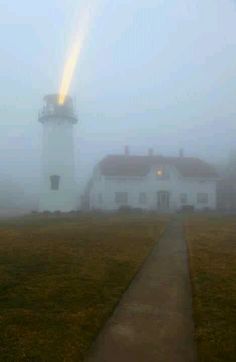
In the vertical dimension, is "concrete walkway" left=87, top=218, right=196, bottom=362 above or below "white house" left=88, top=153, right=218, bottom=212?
below

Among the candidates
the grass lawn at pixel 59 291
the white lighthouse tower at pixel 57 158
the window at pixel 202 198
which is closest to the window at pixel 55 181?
the white lighthouse tower at pixel 57 158

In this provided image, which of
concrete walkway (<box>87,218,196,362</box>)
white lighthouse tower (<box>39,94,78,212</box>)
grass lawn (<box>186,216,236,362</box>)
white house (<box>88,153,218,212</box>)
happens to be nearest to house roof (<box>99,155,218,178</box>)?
white house (<box>88,153,218,212</box>)

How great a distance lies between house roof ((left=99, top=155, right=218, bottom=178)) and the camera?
4928 cm

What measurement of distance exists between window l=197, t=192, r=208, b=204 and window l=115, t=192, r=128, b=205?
26.9 ft

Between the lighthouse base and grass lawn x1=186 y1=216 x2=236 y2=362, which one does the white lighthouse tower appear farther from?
grass lawn x1=186 y1=216 x2=236 y2=362

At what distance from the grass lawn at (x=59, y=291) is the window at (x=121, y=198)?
29.5 meters

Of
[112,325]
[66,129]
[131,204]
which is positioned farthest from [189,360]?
[131,204]

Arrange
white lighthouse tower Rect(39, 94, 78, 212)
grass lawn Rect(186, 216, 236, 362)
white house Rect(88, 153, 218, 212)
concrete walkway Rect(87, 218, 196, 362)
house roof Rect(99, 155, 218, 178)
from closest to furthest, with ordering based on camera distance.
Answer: concrete walkway Rect(87, 218, 196, 362), grass lawn Rect(186, 216, 236, 362), white lighthouse tower Rect(39, 94, 78, 212), white house Rect(88, 153, 218, 212), house roof Rect(99, 155, 218, 178)

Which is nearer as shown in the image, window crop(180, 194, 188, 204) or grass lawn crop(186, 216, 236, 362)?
grass lawn crop(186, 216, 236, 362)

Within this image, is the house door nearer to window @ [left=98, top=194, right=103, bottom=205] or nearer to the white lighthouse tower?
window @ [left=98, top=194, right=103, bottom=205]

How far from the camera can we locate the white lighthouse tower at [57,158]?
4278 cm

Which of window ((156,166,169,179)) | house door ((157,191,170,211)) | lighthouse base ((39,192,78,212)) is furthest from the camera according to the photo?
window ((156,166,169,179))

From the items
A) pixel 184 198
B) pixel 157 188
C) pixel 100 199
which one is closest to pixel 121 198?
pixel 100 199

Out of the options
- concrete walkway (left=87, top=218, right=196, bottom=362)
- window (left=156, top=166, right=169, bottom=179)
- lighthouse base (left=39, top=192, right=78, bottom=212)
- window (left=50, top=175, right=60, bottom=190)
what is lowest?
concrete walkway (left=87, top=218, right=196, bottom=362)
